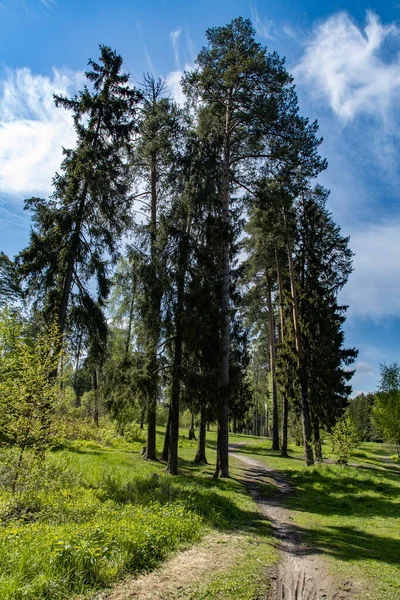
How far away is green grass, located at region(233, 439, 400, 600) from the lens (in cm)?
596

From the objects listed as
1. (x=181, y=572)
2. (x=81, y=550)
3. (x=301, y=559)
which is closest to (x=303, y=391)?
(x=301, y=559)

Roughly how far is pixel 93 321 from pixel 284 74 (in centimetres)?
1315

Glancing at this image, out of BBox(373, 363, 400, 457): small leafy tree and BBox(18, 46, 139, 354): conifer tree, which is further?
BBox(373, 363, 400, 457): small leafy tree

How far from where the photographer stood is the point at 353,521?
955 centimetres

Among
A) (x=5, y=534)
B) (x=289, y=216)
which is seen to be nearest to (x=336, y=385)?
(x=289, y=216)

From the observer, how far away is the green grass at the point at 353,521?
19.6 feet

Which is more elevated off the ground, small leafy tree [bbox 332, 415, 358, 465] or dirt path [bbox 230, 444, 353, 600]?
small leafy tree [bbox 332, 415, 358, 465]

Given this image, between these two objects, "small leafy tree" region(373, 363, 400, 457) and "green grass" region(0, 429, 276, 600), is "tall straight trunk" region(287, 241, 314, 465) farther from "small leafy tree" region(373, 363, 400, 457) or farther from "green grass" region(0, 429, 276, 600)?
"small leafy tree" region(373, 363, 400, 457)

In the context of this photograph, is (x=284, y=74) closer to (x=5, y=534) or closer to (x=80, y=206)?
(x=80, y=206)

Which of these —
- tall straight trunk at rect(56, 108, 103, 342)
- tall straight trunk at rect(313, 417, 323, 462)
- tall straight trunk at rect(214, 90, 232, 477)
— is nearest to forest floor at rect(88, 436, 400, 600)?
tall straight trunk at rect(214, 90, 232, 477)

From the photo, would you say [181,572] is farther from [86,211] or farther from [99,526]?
[86,211]

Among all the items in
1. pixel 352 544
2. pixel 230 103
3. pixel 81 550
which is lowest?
pixel 352 544

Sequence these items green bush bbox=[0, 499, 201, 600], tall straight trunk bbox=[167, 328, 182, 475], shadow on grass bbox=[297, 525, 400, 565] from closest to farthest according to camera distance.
Answer: green bush bbox=[0, 499, 201, 600], shadow on grass bbox=[297, 525, 400, 565], tall straight trunk bbox=[167, 328, 182, 475]

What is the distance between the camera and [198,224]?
14.8m
